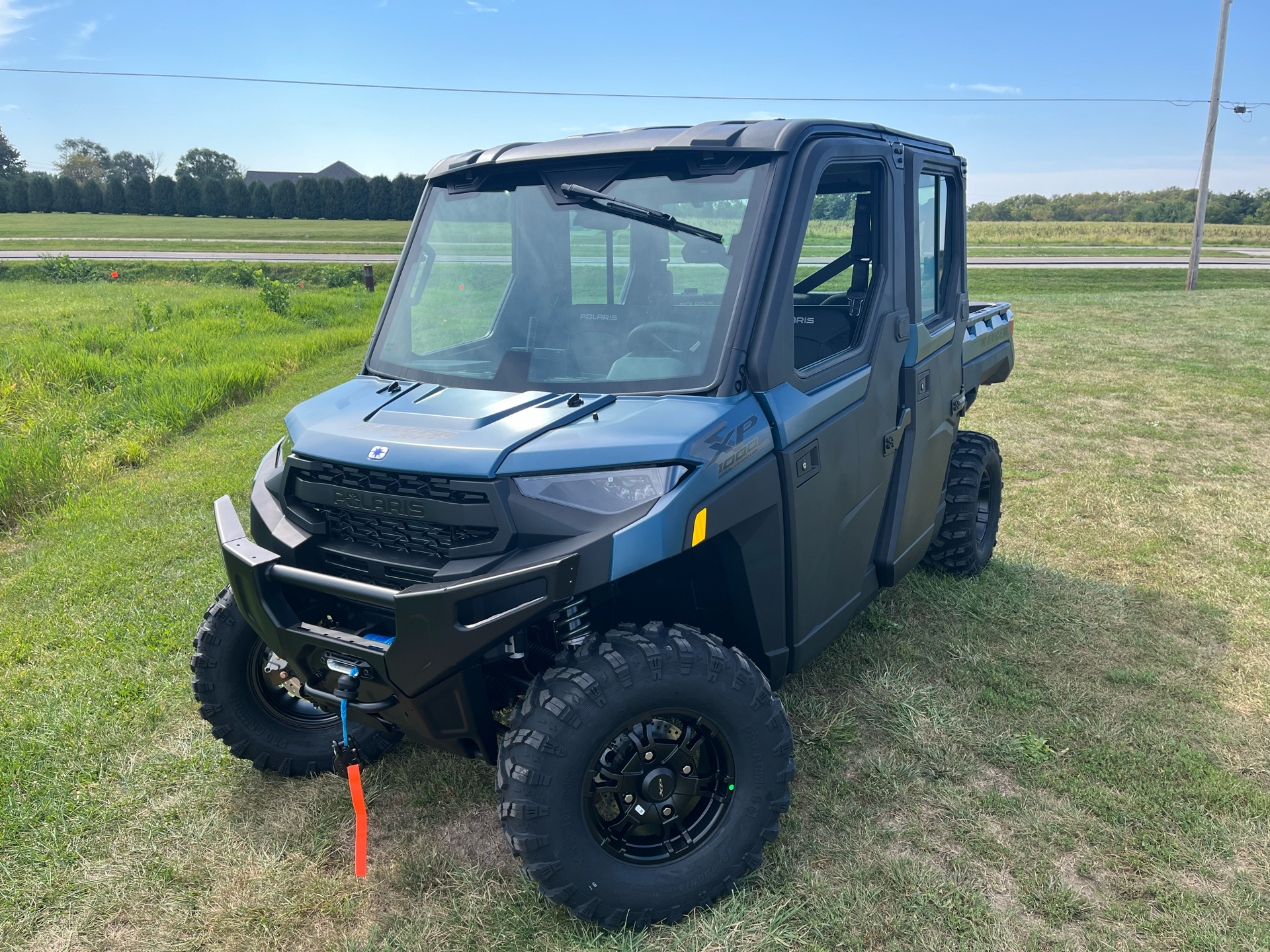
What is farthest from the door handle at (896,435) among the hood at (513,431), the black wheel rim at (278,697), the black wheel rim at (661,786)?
the black wheel rim at (278,697)

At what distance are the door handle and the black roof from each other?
1112mm

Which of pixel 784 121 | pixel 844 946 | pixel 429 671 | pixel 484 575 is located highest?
pixel 784 121

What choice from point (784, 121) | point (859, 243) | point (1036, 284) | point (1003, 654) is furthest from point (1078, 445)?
point (1036, 284)

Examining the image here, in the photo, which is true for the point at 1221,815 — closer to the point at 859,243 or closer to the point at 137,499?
the point at 859,243

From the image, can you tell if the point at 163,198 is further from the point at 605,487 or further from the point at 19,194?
the point at 605,487

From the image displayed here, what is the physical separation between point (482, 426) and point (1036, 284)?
25.9 metres

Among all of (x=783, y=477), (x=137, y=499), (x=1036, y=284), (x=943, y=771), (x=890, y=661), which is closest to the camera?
(x=783, y=477)

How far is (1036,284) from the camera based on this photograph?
24969mm

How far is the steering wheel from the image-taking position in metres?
2.81

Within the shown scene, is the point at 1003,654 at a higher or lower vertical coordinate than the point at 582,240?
lower

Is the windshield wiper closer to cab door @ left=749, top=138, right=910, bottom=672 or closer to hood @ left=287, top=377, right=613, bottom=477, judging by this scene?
cab door @ left=749, top=138, right=910, bottom=672

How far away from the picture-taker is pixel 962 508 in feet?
16.3

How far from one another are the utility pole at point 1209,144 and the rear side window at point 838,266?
74.2ft

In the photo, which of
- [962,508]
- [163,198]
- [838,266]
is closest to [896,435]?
[838,266]
